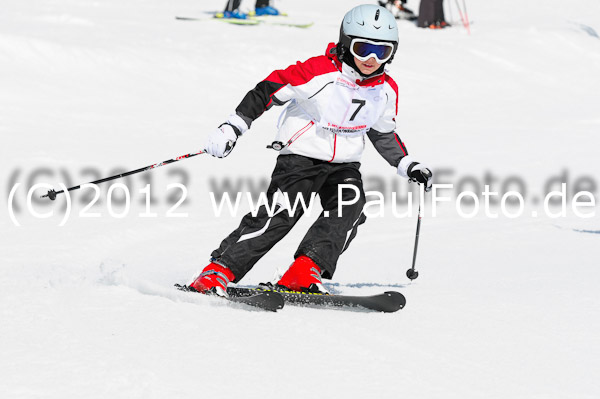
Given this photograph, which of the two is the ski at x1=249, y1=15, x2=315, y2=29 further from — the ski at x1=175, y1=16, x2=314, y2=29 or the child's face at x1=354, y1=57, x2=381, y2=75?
the child's face at x1=354, y1=57, x2=381, y2=75

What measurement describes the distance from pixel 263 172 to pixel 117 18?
10210 mm

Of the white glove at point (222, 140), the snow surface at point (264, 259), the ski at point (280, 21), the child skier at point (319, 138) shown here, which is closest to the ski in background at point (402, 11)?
the ski at point (280, 21)

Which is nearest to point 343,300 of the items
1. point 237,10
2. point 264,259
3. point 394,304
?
point 394,304

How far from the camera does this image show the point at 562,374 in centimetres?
308

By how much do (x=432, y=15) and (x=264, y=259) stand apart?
15.5 meters

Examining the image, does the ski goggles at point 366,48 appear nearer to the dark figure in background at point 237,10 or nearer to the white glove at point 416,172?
the white glove at point 416,172

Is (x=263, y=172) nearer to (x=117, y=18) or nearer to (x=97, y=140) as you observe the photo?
(x=97, y=140)

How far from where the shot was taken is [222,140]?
162 inches

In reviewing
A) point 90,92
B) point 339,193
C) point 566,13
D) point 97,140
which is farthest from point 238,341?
point 566,13

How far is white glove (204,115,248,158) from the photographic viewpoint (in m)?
4.09

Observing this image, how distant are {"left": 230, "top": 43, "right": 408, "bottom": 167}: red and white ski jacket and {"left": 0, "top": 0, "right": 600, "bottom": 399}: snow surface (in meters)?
0.85

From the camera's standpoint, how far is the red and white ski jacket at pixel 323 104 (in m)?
4.24

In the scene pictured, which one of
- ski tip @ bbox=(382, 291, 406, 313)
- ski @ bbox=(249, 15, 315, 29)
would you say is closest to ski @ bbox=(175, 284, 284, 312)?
ski tip @ bbox=(382, 291, 406, 313)

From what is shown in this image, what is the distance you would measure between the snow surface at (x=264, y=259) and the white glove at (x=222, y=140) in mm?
686
